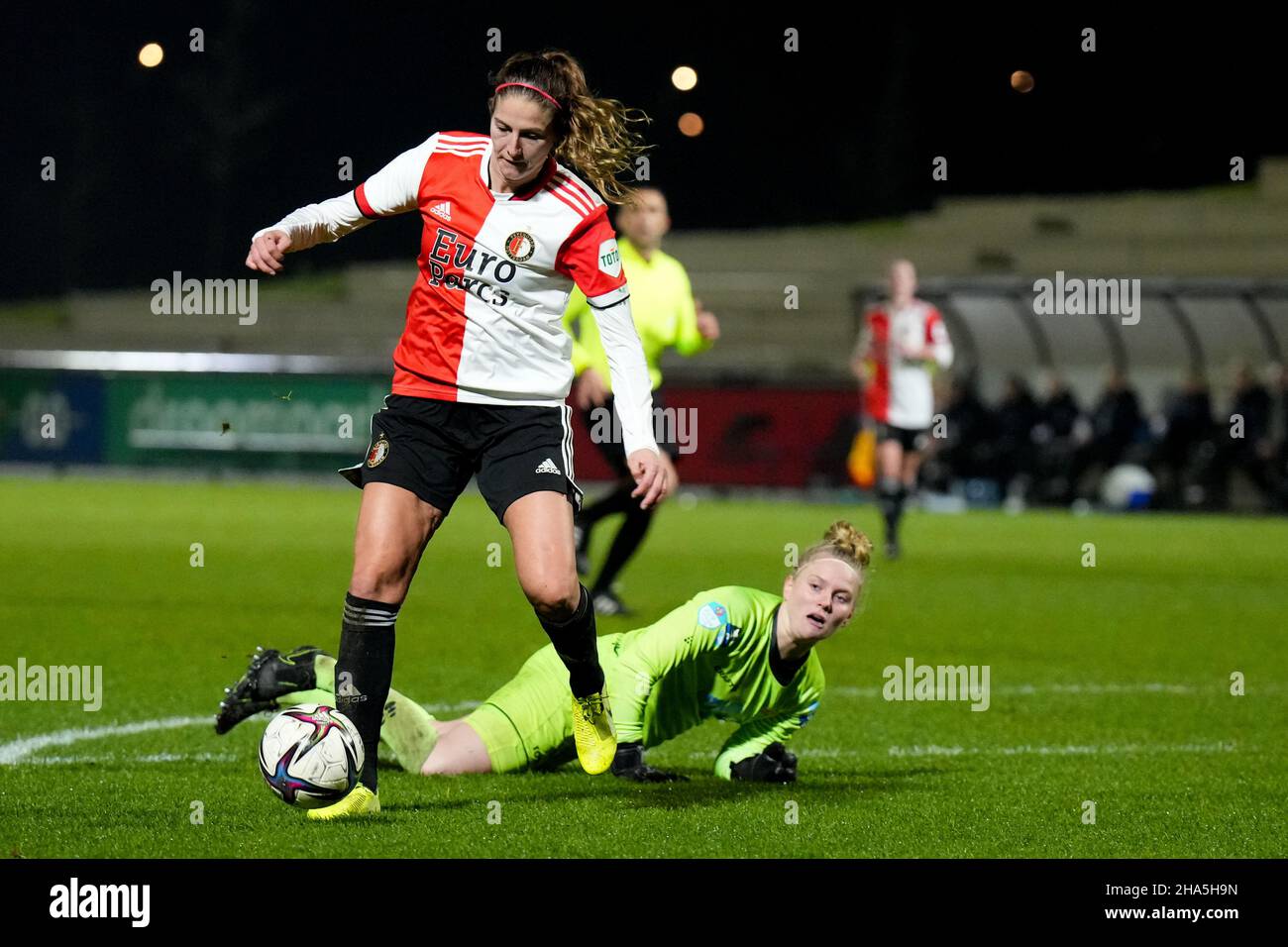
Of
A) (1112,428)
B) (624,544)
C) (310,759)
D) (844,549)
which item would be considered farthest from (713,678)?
(1112,428)

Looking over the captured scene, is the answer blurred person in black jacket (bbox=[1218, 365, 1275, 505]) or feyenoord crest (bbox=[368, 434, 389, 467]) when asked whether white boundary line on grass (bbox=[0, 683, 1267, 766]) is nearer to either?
feyenoord crest (bbox=[368, 434, 389, 467])

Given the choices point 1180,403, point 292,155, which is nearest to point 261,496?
point 1180,403

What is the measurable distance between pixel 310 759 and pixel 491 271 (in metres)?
1.40

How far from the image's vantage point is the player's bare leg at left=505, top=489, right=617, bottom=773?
488cm

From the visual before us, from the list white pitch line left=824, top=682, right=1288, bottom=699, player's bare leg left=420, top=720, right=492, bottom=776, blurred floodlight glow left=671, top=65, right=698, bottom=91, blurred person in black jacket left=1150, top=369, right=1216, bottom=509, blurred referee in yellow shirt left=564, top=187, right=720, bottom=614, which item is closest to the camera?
player's bare leg left=420, top=720, right=492, bottom=776

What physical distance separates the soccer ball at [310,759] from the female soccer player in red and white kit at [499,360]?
13 cm

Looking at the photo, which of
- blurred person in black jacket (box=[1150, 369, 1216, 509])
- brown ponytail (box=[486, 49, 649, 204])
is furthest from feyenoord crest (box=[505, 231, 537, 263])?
blurred person in black jacket (box=[1150, 369, 1216, 509])

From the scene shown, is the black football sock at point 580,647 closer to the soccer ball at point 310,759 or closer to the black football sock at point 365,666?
the black football sock at point 365,666

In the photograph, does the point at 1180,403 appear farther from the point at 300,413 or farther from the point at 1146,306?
the point at 300,413

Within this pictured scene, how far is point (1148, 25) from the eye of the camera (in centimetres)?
2967

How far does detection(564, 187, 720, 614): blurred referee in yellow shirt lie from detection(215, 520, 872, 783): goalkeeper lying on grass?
4.14 m

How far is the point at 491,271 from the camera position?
16.2ft

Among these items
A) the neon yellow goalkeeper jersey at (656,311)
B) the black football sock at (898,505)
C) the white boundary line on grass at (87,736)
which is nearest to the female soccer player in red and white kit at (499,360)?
the white boundary line on grass at (87,736)

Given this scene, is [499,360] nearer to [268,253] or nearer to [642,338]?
[268,253]
